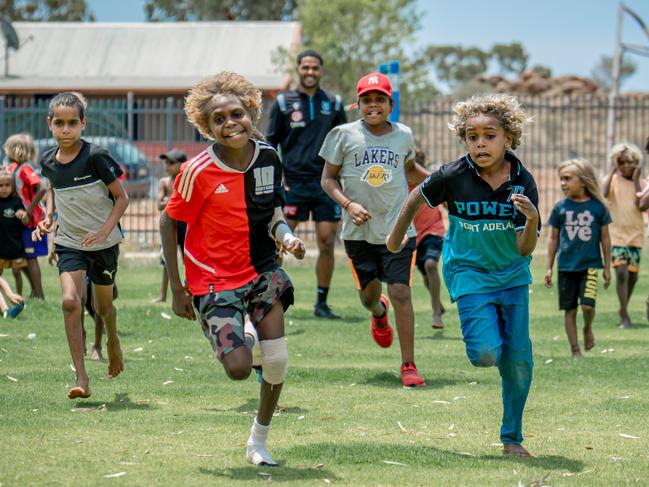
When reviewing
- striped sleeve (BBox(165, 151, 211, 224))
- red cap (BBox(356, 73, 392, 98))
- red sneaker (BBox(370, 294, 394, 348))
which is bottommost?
red sneaker (BBox(370, 294, 394, 348))

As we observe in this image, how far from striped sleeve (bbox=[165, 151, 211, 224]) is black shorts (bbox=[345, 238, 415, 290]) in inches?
118

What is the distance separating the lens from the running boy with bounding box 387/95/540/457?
618 centimetres

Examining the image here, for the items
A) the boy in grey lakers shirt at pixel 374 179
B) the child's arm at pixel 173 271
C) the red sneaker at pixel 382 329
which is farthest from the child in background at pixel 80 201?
the red sneaker at pixel 382 329

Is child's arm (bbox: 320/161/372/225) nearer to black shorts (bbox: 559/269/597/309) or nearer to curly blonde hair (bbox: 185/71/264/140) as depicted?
curly blonde hair (bbox: 185/71/264/140)

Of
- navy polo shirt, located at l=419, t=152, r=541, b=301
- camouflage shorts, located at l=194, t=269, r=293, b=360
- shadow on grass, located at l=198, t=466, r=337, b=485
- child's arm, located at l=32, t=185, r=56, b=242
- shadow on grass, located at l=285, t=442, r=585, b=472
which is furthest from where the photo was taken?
child's arm, located at l=32, t=185, r=56, b=242

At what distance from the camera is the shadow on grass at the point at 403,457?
609cm

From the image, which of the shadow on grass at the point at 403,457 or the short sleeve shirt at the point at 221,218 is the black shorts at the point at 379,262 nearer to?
the shadow on grass at the point at 403,457

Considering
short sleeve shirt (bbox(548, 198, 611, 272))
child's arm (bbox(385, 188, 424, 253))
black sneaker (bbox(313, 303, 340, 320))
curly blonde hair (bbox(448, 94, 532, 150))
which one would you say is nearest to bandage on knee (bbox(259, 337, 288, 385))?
child's arm (bbox(385, 188, 424, 253))

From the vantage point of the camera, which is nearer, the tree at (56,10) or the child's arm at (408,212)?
the child's arm at (408,212)

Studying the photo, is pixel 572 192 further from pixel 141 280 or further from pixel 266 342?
pixel 141 280

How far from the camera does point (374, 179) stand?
9273mm

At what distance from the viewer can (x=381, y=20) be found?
37.2 meters

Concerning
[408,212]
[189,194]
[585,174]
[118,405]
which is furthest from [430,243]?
[189,194]

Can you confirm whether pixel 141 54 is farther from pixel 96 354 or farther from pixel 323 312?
pixel 96 354
